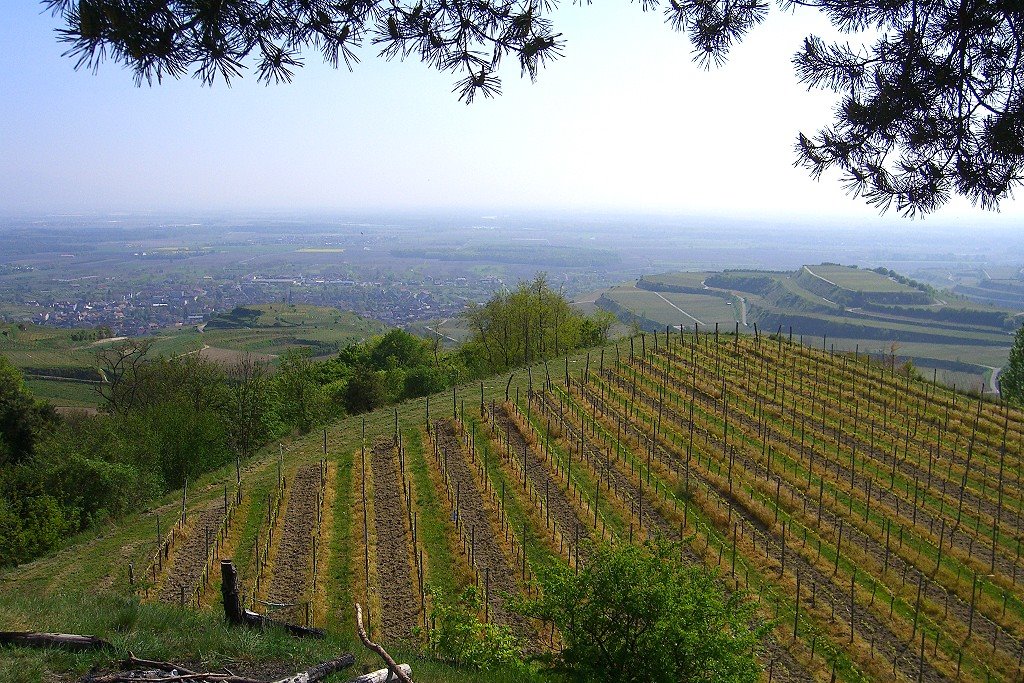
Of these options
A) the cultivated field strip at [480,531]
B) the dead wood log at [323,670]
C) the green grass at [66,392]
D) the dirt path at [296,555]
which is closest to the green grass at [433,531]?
the cultivated field strip at [480,531]

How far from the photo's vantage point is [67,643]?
4.89 meters

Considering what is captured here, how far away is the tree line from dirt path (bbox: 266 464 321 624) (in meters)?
2.20

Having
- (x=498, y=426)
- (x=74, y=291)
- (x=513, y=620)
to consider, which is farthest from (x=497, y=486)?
(x=74, y=291)

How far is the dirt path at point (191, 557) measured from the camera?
12.3m

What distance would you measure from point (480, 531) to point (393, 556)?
207 centimetres

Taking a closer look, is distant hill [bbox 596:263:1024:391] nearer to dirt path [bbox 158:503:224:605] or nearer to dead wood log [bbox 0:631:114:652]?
dirt path [bbox 158:503:224:605]

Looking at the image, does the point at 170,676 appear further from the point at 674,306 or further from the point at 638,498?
the point at 674,306

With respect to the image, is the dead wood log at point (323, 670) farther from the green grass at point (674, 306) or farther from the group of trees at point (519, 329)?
the green grass at point (674, 306)

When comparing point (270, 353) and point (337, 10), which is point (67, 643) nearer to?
point (337, 10)

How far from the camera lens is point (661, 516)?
1539cm

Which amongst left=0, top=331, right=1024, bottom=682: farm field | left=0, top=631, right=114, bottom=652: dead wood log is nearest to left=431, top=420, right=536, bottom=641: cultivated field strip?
left=0, top=331, right=1024, bottom=682: farm field

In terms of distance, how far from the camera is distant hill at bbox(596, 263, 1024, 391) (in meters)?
62.1

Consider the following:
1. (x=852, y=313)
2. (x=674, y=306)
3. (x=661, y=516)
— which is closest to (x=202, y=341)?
(x=674, y=306)

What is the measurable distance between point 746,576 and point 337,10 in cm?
1187
